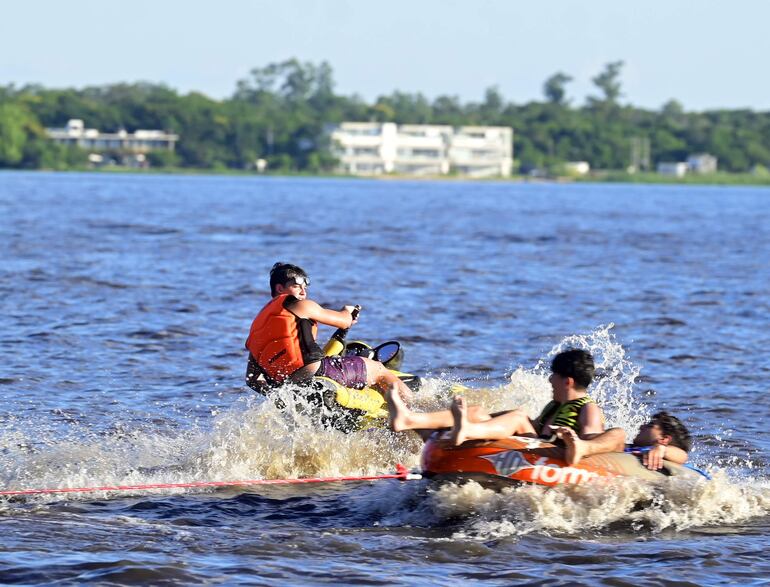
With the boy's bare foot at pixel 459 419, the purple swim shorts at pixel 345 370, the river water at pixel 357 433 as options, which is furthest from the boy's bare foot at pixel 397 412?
the purple swim shorts at pixel 345 370

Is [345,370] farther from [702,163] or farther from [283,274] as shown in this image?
[702,163]

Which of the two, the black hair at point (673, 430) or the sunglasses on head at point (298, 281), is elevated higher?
the sunglasses on head at point (298, 281)

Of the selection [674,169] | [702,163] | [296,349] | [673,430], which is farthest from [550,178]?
[673,430]

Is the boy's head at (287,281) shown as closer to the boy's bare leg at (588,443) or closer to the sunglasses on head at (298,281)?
the sunglasses on head at (298,281)

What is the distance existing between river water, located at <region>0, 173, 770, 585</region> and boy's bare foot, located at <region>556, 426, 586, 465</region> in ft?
1.11

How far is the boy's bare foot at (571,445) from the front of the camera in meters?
9.58

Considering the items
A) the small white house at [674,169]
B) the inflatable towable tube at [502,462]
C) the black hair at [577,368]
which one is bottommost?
the inflatable towable tube at [502,462]

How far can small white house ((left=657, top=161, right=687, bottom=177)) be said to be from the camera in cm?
17500

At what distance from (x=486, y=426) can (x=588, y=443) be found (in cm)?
75

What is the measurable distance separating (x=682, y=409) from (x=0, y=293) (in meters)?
13.8

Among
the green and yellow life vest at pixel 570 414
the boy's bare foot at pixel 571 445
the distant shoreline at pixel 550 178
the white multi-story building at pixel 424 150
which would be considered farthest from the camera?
the white multi-story building at pixel 424 150

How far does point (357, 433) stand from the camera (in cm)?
1168

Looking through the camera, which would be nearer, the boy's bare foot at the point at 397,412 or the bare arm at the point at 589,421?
the boy's bare foot at the point at 397,412

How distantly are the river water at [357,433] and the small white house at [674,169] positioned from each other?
142m
